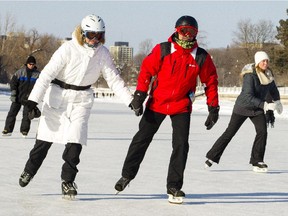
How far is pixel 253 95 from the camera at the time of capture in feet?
25.9

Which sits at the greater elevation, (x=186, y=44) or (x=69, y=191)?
(x=186, y=44)

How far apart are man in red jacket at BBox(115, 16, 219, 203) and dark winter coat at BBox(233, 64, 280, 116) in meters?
2.27

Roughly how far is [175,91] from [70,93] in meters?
0.92

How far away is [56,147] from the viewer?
10.0 metres

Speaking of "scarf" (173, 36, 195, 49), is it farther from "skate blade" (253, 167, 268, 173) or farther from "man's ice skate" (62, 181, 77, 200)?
"skate blade" (253, 167, 268, 173)

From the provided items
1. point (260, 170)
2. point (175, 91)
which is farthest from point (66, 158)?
point (260, 170)

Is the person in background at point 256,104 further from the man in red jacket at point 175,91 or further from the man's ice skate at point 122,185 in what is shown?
the man's ice skate at point 122,185

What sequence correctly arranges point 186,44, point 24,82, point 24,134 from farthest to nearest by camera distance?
point 24,134 → point 24,82 → point 186,44

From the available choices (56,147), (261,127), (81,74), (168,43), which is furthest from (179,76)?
(56,147)

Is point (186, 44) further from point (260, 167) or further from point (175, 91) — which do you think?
point (260, 167)

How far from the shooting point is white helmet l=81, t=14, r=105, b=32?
540 cm

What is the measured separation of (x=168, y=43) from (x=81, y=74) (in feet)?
2.62

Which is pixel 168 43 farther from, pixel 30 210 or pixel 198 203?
pixel 30 210

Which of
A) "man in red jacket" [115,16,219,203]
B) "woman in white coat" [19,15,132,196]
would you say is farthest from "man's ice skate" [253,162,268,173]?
"woman in white coat" [19,15,132,196]
